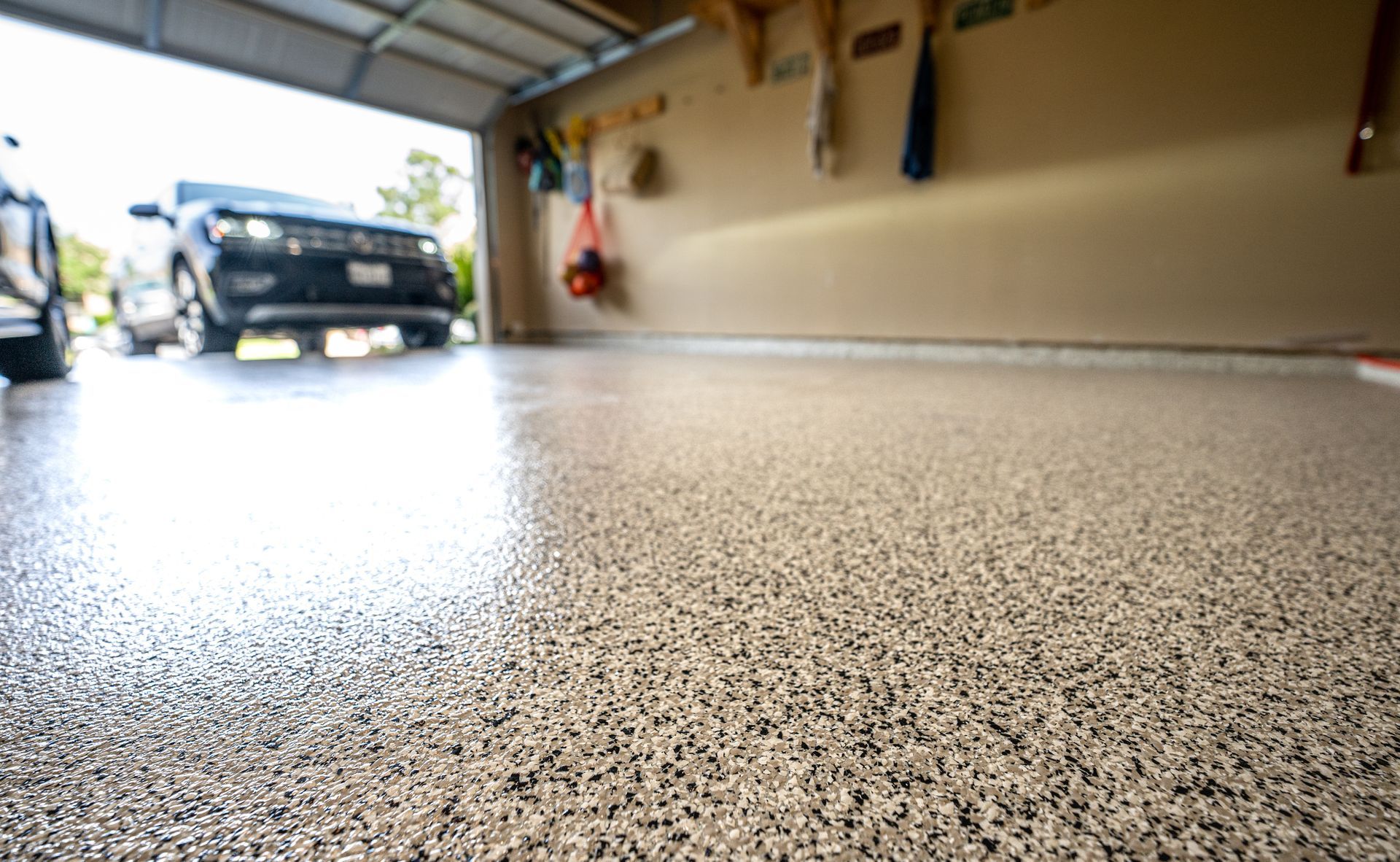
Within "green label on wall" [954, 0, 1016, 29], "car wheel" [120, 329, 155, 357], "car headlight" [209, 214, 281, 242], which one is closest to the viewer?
"car headlight" [209, 214, 281, 242]

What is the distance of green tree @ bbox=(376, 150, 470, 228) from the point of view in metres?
10.3

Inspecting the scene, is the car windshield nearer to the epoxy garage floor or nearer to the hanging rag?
the hanging rag

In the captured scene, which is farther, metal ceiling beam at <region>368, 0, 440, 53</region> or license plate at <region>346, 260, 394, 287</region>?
metal ceiling beam at <region>368, 0, 440, 53</region>

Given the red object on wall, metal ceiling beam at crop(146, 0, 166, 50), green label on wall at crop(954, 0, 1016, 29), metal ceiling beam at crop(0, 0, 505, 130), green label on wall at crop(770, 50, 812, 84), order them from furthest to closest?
the red object on wall → green label on wall at crop(770, 50, 812, 84) → metal ceiling beam at crop(146, 0, 166, 50) → metal ceiling beam at crop(0, 0, 505, 130) → green label on wall at crop(954, 0, 1016, 29)

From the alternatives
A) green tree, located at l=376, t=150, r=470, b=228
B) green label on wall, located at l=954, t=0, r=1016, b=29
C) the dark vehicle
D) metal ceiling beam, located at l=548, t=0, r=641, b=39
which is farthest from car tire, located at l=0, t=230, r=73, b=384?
green tree, located at l=376, t=150, r=470, b=228

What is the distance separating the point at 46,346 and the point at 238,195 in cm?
201

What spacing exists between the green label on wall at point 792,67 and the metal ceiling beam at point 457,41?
2259 mm

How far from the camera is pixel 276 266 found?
10.8 ft

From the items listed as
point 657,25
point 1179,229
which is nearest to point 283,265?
point 657,25

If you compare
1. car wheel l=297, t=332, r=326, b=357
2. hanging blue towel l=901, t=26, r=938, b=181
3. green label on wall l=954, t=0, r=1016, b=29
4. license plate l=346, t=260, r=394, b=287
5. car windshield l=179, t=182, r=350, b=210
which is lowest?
car wheel l=297, t=332, r=326, b=357

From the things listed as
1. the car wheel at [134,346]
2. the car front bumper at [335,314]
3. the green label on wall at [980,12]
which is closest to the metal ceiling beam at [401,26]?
the car front bumper at [335,314]

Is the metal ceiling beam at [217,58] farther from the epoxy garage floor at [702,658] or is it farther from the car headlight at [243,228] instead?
the epoxy garage floor at [702,658]

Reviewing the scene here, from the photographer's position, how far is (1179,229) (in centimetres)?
294

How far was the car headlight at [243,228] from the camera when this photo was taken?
3137 mm
